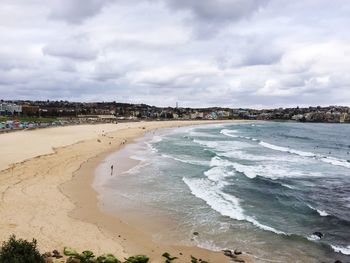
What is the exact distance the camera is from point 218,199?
79.1 ft

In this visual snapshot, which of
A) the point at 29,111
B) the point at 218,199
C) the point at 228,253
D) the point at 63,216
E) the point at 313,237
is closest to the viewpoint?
the point at 228,253

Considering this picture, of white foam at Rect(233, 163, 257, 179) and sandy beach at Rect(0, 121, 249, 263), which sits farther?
white foam at Rect(233, 163, 257, 179)

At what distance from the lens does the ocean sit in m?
17.1

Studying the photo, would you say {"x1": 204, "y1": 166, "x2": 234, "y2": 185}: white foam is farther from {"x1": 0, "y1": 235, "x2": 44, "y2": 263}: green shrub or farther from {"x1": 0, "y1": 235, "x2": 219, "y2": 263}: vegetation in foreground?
{"x1": 0, "y1": 235, "x2": 44, "y2": 263}: green shrub

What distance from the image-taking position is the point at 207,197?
960 inches

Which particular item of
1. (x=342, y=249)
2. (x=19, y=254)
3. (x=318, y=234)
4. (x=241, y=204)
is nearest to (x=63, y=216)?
(x=19, y=254)

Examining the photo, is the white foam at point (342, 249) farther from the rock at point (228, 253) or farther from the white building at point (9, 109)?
the white building at point (9, 109)

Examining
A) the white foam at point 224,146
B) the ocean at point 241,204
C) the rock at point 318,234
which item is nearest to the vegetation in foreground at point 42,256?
the ocean at point 241,204

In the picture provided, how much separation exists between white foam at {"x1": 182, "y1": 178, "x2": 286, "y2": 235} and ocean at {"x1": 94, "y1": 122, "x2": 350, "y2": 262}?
0.15 ft

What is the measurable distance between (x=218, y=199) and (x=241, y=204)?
4.80ft

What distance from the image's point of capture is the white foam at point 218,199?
66.7 ft

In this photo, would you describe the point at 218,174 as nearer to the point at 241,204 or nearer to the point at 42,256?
the point at 241,204

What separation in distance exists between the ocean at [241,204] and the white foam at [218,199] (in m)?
0.05

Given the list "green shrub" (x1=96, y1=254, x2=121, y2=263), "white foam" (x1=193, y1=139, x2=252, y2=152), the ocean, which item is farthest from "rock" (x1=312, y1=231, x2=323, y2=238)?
"white foam" (x1=193, y1=139, x2=252, y2=152)
